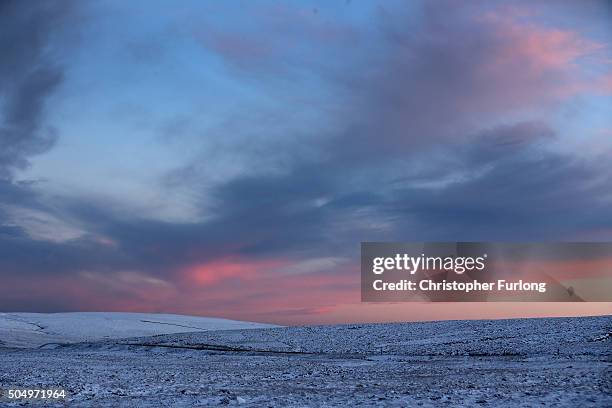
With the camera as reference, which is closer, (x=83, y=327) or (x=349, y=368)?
(x=349, y=368)

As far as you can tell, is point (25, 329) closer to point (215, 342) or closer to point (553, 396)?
point (215, 342)

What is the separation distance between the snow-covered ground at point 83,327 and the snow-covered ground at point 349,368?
632 centimetres

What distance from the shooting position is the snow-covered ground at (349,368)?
422 inches

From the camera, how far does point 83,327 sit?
35781mm

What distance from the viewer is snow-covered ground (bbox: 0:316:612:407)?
10.7 metres

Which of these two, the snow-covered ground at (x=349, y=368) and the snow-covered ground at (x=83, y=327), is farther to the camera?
the snow-covered ground at (x=83, y=327)

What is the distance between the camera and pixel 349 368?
15.2 metres

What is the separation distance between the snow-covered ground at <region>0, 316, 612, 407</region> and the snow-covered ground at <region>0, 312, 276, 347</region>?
632cm

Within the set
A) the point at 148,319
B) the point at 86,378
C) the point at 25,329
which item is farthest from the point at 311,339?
the point at 148,319

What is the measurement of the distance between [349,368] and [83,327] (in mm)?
24506

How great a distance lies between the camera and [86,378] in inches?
545

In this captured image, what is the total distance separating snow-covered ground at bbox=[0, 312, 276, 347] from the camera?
1209 inches

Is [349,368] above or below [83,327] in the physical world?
below

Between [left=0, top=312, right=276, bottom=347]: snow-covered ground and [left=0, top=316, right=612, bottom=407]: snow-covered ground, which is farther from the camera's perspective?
[left=0, top=312, right=276, bottom=347]: snow-covered ground
